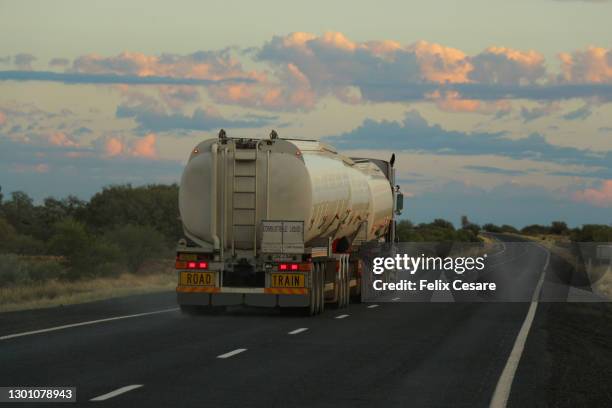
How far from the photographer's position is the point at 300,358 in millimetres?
18156

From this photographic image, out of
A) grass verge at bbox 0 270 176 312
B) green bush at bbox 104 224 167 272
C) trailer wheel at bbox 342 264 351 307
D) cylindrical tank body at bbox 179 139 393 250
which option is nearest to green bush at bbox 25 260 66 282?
green bush at bbox 104 224 167 272

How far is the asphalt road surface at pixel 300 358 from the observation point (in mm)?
14086

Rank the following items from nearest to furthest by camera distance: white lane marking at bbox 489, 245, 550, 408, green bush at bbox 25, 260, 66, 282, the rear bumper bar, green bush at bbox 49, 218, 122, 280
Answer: white lane marking at bbox 489, 245, 550, 408, the rear bumper bar, green bush at bbox 25, 260, 66, 282, green bush at bbox 49, 218, 122, 280

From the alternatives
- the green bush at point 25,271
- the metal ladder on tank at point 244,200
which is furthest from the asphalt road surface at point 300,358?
the green bush at point 25,271

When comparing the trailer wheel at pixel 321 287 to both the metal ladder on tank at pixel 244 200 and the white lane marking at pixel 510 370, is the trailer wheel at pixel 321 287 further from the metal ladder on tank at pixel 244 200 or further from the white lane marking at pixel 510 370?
the white lane marking at pixel 510 370

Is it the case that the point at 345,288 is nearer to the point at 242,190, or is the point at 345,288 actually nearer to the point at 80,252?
the point at 242,190

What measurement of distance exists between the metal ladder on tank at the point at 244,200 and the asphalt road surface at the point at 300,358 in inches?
65.4

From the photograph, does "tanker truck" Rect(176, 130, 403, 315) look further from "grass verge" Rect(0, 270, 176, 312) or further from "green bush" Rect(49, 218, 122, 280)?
"green bush" Rect(49, 218, 122, 280)

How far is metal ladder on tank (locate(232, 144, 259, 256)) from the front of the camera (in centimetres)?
2708

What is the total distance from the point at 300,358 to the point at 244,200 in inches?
371

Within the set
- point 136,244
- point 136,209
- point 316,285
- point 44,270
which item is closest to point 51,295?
point 316,285

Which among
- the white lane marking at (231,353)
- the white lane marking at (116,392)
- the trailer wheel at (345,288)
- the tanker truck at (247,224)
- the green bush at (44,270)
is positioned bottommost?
the green bush at (44,270)

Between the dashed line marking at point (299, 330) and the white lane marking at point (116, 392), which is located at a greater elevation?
the white lane marking at point (116, 392)

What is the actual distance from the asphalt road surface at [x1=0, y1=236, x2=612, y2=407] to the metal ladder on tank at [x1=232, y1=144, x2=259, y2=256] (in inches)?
65.4
